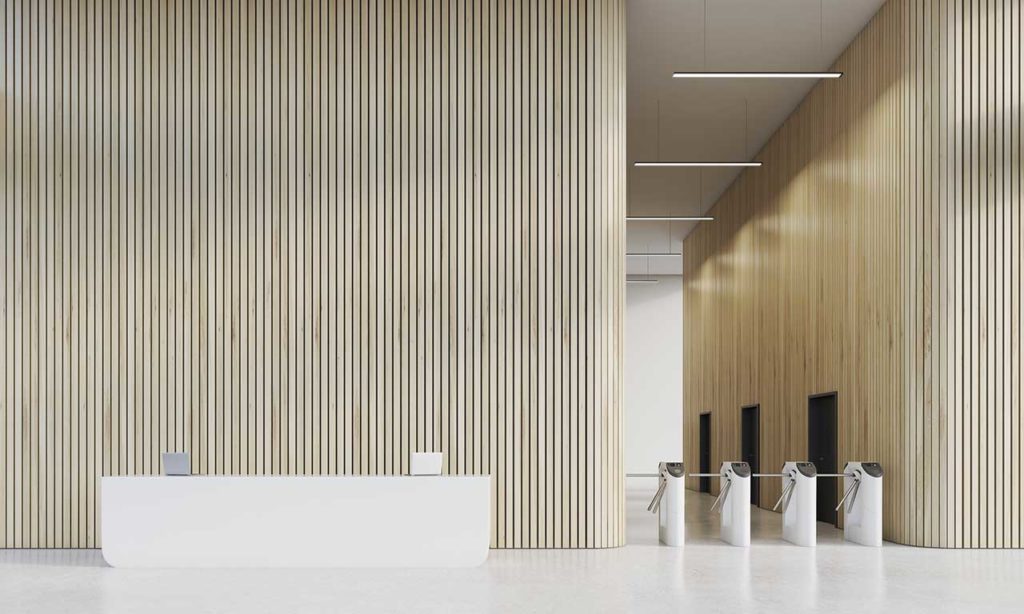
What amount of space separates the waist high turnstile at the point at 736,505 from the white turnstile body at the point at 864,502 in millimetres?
931

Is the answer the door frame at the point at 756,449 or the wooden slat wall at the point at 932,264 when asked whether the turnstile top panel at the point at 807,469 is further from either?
the door frame at the point at 756,449

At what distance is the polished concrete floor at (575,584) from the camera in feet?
21.5

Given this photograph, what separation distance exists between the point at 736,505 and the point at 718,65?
4.80 meters

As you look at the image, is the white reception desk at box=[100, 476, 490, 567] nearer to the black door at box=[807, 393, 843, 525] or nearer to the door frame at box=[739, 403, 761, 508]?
the black door at box=[807, 393, 843, 525]

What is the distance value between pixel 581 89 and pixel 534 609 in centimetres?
463

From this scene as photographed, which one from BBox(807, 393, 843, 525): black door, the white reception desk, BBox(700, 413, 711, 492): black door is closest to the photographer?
the white reception desk

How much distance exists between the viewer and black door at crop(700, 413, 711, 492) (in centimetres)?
1941

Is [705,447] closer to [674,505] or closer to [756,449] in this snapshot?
[756,449]

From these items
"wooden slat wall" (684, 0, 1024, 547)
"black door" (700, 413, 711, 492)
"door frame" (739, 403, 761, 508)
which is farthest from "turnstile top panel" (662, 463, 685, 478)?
"black door" (700, 413, 711, 492)

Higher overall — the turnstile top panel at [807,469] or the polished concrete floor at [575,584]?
the turnstile top panel at [807,469]

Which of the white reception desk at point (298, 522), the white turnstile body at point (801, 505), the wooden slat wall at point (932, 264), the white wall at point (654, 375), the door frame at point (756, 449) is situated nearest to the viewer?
the white reception desk at point (298, 522)

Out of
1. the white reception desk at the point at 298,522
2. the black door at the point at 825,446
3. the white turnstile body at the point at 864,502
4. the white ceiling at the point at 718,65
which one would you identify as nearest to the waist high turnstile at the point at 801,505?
the white turnstile body at the point at 864,502

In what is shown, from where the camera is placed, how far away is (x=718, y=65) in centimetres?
1222

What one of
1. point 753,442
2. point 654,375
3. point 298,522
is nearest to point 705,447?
point 753,442
